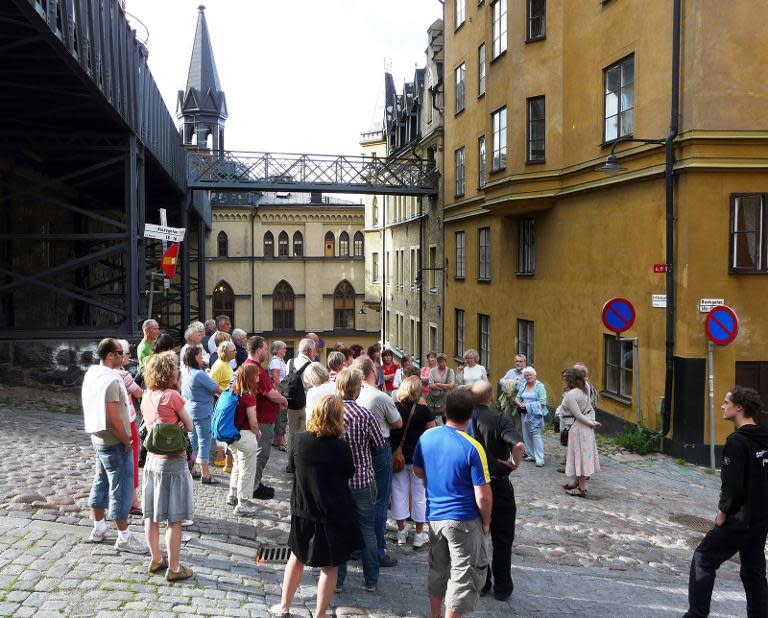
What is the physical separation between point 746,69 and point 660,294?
397 centimetres

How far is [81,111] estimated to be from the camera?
39.5 feet

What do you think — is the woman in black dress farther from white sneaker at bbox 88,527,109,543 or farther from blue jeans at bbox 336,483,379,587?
white sneaker at bbox 88,527,109,543

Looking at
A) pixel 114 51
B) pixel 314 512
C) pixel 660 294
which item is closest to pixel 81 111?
pixel 114 51

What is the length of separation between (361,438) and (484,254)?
17612mm

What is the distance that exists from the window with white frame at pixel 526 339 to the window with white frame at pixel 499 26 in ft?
23.8

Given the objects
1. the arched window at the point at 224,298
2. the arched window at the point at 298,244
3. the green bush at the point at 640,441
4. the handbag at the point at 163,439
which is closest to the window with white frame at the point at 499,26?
the green bush at the point at 640,441

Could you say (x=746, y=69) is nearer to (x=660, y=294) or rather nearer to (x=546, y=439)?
(x=660, y=294)

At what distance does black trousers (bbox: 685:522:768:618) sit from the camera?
5293 millimetres

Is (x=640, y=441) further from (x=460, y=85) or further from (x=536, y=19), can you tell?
(x=460, y=85)

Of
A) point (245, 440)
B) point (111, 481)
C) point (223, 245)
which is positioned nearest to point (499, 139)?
point (245, 440)

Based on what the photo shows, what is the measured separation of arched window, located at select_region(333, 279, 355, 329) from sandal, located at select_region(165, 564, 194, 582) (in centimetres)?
4415

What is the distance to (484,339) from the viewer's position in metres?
22.8

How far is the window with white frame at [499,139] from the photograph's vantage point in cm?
1915

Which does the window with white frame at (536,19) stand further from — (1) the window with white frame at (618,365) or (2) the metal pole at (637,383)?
(2) the metal pole at (637,383)
